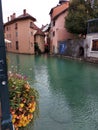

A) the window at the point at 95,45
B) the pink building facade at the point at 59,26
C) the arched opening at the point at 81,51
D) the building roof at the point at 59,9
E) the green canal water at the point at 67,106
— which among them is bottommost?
the green canal water at the point at 67,106

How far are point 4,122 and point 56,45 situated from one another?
36072 millimetres

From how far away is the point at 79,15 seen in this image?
99.1 feet

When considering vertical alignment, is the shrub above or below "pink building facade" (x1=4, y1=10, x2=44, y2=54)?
below

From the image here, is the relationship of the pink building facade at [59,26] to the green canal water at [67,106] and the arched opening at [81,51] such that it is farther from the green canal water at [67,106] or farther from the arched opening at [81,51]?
the green canal water at [67,106]

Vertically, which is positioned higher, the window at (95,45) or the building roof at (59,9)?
the building roof at (59,9)

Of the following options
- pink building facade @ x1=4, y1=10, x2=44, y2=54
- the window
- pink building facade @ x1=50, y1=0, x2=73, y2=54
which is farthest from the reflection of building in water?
pink building facade @ x1=4, y1=10, x2=44, y2=54

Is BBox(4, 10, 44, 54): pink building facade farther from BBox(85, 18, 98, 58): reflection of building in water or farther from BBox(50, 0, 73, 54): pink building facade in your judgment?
BBox(85, 18, 98, 58): reflection of building in water

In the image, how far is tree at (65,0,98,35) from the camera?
1190 inches

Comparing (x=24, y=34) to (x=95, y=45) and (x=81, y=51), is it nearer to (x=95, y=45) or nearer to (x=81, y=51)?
(x=81, y=51)

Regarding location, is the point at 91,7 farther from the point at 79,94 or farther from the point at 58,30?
the point at 79,94

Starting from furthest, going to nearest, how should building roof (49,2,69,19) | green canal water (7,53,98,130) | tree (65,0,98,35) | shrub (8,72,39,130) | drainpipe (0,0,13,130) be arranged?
building roof (49,2,69,19) → tree (65,0,98,35) → green canal water (7,53,98,130) → shrub (8,72,39,130) → drainpipe (0,0,13,130)

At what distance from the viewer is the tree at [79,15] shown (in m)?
30.2

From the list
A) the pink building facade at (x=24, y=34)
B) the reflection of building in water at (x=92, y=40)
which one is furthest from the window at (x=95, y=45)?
the pink building facade at (x=24, y=34)

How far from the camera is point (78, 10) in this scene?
3059 centimetres
